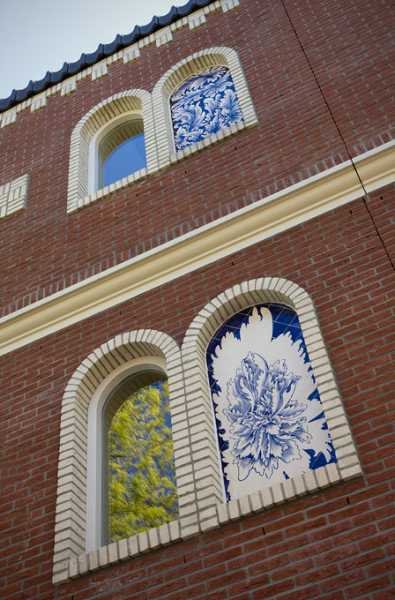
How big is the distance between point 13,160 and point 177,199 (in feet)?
10.6

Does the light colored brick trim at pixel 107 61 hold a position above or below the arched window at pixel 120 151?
above

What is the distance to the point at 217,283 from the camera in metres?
7.89

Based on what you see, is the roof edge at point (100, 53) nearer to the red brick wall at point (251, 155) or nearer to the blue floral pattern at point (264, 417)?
the red brick wall at point (251, 155)

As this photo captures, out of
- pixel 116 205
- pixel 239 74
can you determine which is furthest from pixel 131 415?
pixel 239 74

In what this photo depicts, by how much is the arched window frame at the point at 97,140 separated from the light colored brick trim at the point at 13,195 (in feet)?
2.09

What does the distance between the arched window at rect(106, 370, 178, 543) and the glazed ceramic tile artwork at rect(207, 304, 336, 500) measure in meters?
0.57

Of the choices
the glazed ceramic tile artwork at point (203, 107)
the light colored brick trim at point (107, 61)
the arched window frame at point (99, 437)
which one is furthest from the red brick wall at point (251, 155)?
the arched window frame at point (99, 437)

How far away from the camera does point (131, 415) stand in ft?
25.5

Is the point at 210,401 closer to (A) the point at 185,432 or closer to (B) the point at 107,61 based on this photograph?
(A) the point at 185,432

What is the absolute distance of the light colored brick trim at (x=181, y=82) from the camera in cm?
954

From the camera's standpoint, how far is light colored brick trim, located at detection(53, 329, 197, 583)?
248 inches

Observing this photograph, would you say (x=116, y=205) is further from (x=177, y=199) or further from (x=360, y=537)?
(x=360, y=537)

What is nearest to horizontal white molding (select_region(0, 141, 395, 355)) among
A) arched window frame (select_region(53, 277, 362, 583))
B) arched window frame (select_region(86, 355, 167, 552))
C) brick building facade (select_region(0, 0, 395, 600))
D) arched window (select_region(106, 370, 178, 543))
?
brick building facade (select_region(0, 0, 395, 600))

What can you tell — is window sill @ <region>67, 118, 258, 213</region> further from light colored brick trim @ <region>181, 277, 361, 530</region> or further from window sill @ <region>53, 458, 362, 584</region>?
window sill @ <region>53, 458, 362, 584</region>
